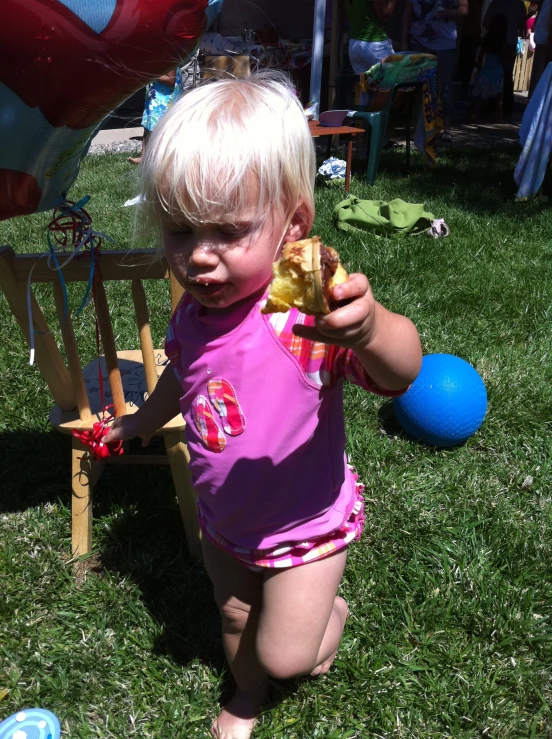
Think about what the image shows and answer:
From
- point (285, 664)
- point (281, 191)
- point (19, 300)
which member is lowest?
point (285, 664)

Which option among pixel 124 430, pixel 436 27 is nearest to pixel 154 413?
pixel 124 430

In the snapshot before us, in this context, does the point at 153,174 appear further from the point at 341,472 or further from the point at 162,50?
the point at 341,472

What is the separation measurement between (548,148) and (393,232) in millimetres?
1849

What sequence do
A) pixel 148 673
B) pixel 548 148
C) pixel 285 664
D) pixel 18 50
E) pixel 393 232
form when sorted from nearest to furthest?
1. pixel 18 50
2. pixel 285 664
3. pixel 148 673
4. pixel 393 232
5. pixel 548 148

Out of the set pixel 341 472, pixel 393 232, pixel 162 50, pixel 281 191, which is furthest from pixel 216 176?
pixel 393 232

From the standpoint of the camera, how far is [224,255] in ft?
4.71

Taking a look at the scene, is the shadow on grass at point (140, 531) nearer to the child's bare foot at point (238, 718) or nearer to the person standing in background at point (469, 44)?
the child's bare foot at point (238, 718)

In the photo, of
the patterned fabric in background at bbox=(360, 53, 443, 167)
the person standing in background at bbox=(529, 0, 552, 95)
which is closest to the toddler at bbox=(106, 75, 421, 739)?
the person standing in background at bbox=(529, 0, 552, 95)

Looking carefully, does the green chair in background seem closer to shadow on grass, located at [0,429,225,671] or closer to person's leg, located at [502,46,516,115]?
shadow on grass, located at [0,429,225,671]

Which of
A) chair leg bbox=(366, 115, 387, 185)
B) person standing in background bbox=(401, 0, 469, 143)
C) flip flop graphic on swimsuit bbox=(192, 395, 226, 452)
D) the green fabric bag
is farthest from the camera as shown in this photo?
person standing in background bbox=(401, 0, 469, 143)

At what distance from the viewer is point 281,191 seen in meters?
1.46

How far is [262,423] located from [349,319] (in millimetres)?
509

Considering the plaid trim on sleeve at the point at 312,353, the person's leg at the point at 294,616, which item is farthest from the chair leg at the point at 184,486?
the plaid trim on sleeve at the point at 312,353

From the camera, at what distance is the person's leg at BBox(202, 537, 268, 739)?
5.92 ft
